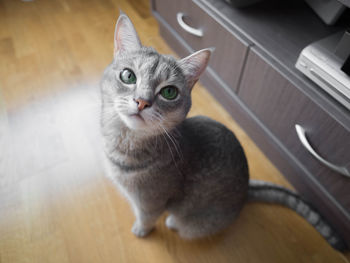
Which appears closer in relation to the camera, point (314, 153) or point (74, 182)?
point (314, 153)

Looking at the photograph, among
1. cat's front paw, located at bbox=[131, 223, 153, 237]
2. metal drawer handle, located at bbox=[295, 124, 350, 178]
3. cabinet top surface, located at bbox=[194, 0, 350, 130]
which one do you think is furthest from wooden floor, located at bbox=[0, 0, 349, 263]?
cabinet top surface, located at bbox=[194, 0, 350, 130]

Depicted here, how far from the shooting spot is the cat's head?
0.61 meters

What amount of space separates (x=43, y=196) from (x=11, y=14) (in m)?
1.49

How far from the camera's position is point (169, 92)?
0.67 meters

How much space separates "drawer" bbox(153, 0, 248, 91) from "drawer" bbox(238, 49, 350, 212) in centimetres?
6

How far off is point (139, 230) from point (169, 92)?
614 mm

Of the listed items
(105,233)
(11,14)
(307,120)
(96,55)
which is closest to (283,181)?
(307,120)

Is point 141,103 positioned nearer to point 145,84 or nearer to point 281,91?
point 145,84

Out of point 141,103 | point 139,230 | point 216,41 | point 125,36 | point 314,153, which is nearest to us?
point 141,103

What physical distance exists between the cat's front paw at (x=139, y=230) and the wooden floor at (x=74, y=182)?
31 mm

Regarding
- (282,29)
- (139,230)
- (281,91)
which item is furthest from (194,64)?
(139,230)

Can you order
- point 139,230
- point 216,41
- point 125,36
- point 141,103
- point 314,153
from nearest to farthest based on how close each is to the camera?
point 141,103 → point 125,36 → point 314,153 → point 139,230 → point 216,41

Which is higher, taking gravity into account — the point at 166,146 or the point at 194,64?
the point at 194,64

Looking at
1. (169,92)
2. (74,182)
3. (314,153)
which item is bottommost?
(74,182)
